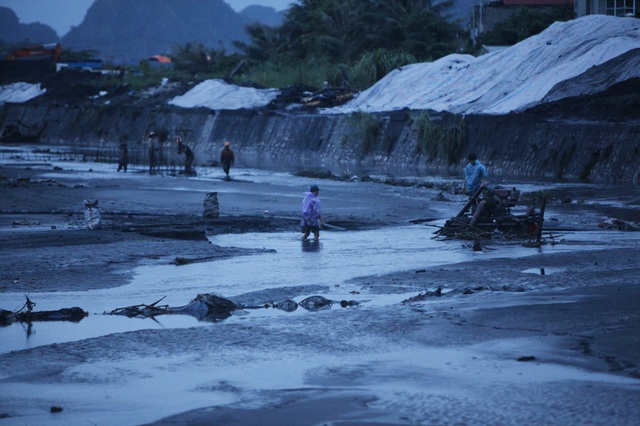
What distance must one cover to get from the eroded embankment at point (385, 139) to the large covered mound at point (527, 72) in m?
2.30

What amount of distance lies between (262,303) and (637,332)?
5071 mm

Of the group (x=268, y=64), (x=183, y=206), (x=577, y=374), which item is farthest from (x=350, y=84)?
(x=577, y=374)

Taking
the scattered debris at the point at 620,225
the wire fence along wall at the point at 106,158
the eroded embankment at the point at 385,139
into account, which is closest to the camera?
the scattered debris at the point at 620,225

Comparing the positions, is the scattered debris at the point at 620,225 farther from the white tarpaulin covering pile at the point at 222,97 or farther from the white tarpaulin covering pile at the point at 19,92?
the white tarpaulin covering pile at the point at 19,92

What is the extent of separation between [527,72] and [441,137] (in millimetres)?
6339

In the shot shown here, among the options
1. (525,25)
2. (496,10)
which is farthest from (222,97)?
(496,10)

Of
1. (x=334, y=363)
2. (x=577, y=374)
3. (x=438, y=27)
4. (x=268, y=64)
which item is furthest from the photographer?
(x=268, y=64)

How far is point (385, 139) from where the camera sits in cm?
4962

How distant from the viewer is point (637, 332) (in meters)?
11.6

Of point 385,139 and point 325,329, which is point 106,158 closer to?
point 385,139

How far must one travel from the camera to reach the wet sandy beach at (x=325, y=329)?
30.1 ft

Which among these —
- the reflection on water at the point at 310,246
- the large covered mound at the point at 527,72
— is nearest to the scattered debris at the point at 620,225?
the reflection on water at the point at 310,246

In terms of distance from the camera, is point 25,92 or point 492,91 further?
point 25,92

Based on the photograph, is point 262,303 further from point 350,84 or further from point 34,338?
point 350,84
